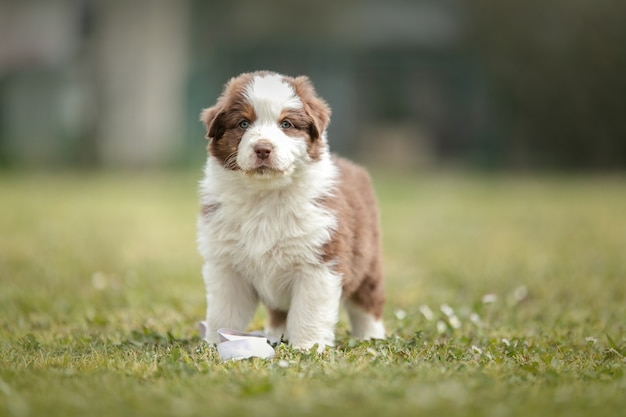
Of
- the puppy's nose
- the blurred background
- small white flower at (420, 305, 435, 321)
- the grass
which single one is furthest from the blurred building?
the puppy's nose

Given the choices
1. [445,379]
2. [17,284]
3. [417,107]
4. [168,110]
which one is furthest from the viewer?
[417,107]

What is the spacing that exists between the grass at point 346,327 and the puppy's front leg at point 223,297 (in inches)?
8.7

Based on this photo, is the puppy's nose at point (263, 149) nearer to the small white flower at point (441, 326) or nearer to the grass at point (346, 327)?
the grass at point (346, 327)

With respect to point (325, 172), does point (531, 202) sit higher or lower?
lower

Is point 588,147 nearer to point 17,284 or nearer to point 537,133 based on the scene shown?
point 537,133

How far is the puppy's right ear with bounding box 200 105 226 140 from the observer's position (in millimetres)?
4906

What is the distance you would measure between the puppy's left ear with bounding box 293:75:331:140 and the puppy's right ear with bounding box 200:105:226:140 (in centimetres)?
44

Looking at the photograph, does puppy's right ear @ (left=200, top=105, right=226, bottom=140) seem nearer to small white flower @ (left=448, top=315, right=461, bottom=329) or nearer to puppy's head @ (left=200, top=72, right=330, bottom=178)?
puppy's head @ (left=200, top=72, right=330, bottom=178)

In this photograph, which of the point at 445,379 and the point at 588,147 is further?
the point at 588,147

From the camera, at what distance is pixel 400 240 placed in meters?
10.9

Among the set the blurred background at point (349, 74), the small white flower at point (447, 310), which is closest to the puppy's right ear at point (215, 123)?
the small white flower at point (447, 310)

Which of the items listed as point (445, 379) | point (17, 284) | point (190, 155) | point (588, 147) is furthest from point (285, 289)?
point (588, 147)

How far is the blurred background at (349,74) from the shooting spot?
22.5 m

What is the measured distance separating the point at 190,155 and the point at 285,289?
1750 centimetres
